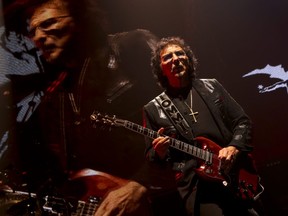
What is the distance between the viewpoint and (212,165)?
3113mm

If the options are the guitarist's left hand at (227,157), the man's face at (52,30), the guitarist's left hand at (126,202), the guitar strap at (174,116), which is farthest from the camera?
the man's face at (52,30)

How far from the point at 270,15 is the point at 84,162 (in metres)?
2.46

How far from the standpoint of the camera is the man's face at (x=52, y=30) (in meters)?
3.68

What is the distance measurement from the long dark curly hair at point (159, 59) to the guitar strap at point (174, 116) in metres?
0.16

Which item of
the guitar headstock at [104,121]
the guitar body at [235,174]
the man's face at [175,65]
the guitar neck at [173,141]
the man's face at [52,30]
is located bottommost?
the guitar body at [235,174]

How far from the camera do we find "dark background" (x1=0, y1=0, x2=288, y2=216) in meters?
3.74

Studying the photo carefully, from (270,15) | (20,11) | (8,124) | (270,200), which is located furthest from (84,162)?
(270,15)

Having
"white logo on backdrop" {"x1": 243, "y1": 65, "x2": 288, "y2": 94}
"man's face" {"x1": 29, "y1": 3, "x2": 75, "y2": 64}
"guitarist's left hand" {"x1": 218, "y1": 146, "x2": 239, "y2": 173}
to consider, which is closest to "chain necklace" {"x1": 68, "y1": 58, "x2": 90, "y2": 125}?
"man's face" {"x1": 29, "y1": 3, "x2": 75, "y2": 64}

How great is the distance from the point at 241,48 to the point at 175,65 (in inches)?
33.5

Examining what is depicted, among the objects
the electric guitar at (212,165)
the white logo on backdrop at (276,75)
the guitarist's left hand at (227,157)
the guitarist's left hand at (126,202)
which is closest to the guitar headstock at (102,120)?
the electric guitar at (212,165)

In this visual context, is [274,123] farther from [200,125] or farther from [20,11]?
[20,11]

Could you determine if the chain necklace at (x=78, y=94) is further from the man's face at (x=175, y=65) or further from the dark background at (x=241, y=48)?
the man's face at (x=175, y=65)

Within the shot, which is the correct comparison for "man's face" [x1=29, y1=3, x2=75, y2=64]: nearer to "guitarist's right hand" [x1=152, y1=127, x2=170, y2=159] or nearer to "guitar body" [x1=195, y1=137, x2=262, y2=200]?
"guitarist's right hand" [x1=152, y1=127, x2=170, y2=159]

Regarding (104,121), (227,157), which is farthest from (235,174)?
(104,121)
